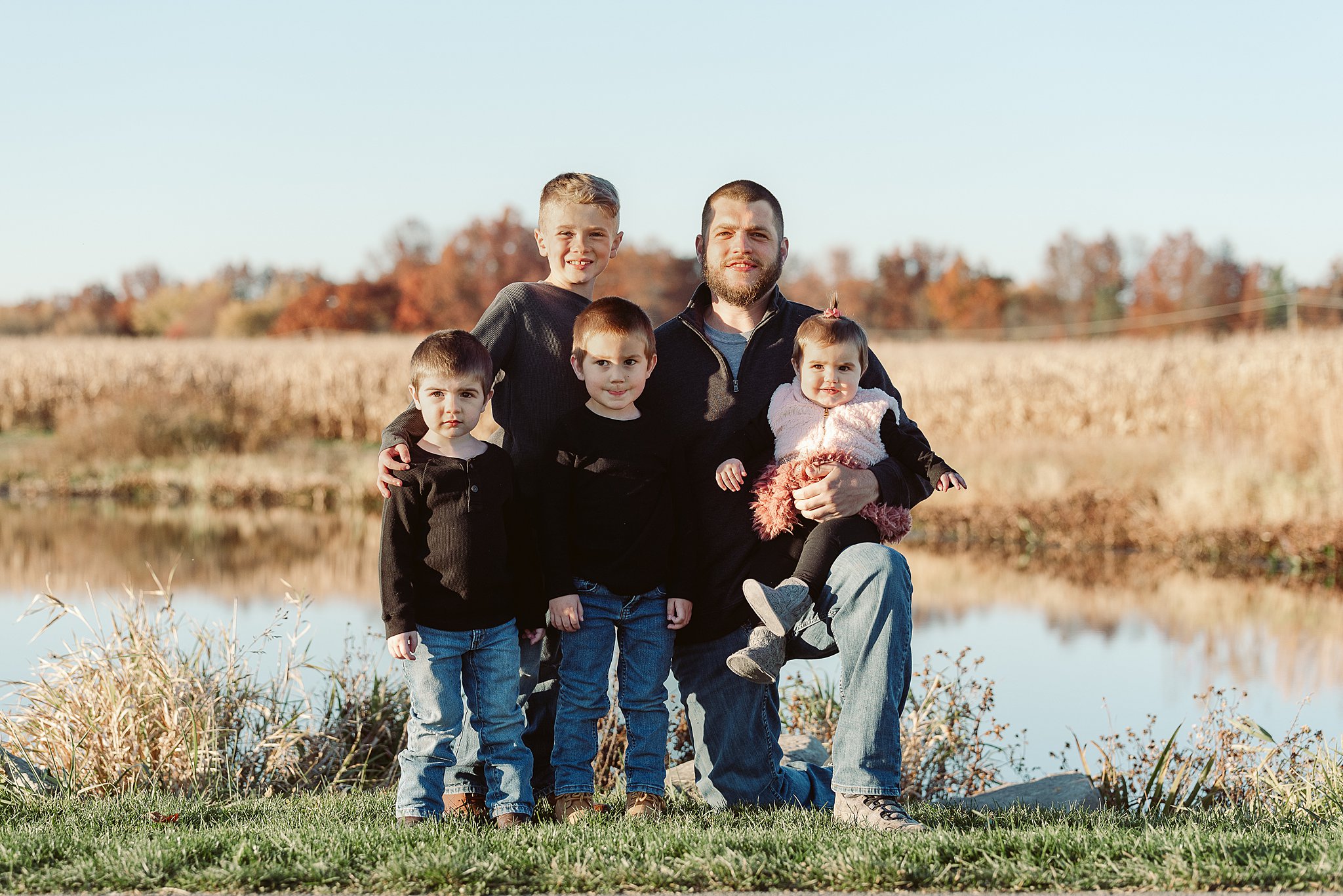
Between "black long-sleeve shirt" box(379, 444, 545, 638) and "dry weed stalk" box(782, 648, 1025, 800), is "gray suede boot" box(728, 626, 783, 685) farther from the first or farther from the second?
"dry weed stalk" box(782, 648, 1025, 800)

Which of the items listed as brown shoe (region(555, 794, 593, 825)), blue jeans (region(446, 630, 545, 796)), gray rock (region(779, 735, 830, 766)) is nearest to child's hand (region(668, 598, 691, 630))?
blue jeans (region(446, 630, 545, 796))

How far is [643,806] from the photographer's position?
438 centimetres

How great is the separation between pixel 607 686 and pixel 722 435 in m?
1.06

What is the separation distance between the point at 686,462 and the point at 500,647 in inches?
39.1

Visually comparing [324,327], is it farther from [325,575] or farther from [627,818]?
[627,818]

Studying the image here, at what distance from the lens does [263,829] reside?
407 cm

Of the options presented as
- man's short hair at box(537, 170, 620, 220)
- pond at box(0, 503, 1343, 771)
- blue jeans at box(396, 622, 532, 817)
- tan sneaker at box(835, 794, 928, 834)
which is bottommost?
pond at box(0, 503, 1343, 771)

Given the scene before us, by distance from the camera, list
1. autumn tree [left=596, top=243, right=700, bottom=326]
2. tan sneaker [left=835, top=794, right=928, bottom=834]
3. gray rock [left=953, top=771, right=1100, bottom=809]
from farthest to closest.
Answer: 1. autumn tree [left=596, top=243, right=700, bottom=326]
2. gray rock [left=953, top=771, right=1100, bottom=809]
3. tan sneaker [left=835, top=794, right=928, bottom=834]

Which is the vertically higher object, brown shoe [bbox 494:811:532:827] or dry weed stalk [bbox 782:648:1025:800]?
brown shoe [bbox 494:811:532:827]

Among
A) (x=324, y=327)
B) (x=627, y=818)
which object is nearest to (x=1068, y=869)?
(x=627, y=818)

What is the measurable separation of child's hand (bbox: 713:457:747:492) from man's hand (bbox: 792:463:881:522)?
0.20 meters

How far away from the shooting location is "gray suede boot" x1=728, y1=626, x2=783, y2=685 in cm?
417

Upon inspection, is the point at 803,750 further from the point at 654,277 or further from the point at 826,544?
the point at 654,277

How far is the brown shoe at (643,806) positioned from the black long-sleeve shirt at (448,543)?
2.64ft
